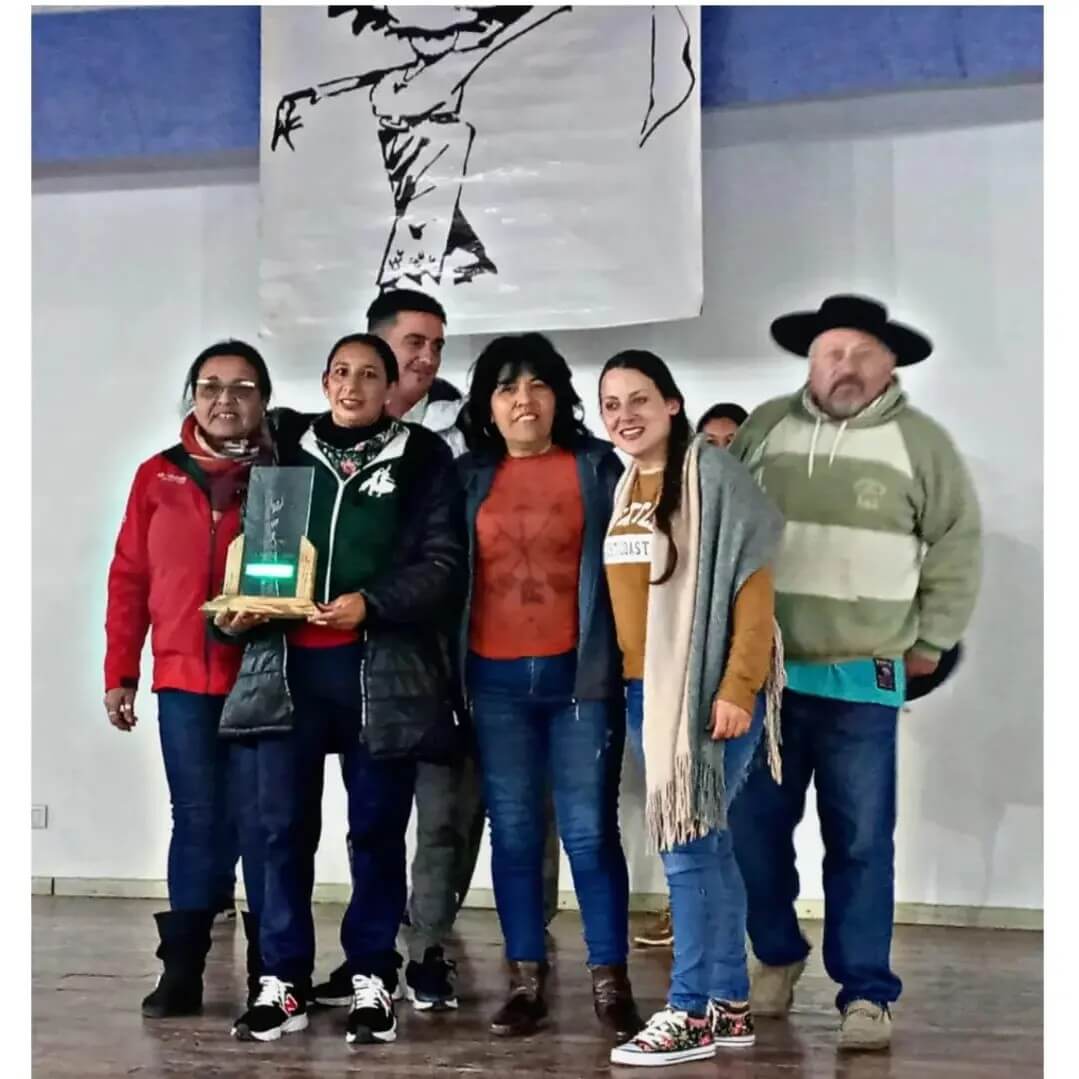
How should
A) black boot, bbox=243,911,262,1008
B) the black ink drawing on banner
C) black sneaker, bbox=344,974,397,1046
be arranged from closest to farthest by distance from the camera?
black sneaker, bbox=344,974,397,1046
black boot, bbox=243,911,262,1008
the black ink drawing on banner

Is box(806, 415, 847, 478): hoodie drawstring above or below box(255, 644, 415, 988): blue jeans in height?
above

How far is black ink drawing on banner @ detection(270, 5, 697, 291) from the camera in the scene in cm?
327

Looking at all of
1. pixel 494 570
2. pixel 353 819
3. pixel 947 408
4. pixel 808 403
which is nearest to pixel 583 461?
pixel 494 570

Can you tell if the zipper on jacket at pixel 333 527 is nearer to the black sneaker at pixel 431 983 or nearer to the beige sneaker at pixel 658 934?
the black sneaker at pixel 431 983

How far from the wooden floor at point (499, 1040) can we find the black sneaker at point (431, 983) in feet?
0.10

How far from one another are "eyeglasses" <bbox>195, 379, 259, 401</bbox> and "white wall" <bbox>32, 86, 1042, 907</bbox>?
0.91m

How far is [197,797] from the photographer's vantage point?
2.52 m

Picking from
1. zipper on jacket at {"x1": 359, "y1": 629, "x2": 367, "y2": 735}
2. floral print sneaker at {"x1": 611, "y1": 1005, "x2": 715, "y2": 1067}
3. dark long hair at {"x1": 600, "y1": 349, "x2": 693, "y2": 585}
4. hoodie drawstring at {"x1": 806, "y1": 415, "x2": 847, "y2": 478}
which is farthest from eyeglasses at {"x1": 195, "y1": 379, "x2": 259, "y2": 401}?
floral print sneaker at {"x1": 611, "y1": 1005, "x2": 715, "y2": 1067}

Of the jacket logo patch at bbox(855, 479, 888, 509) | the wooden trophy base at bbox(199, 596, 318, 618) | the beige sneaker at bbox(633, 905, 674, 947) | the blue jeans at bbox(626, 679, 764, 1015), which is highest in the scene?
the jacket logo patch at bbox(855, 479, 888, 509)

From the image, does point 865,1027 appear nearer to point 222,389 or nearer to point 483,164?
point 222,389

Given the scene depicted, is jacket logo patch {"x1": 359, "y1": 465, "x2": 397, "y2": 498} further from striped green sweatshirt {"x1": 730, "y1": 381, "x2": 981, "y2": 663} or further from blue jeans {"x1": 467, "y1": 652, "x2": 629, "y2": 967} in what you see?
striped green sweatshirt {"x1": 730, "y1": 381, "x2": 981, "y2": 663}

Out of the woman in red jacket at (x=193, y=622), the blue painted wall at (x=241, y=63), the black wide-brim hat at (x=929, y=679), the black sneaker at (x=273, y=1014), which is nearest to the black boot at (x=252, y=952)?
the woman in red jacket at (x=193, y=622)

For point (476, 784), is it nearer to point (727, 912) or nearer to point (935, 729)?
point (727, 912)

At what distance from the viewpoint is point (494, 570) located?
7.72 ft
